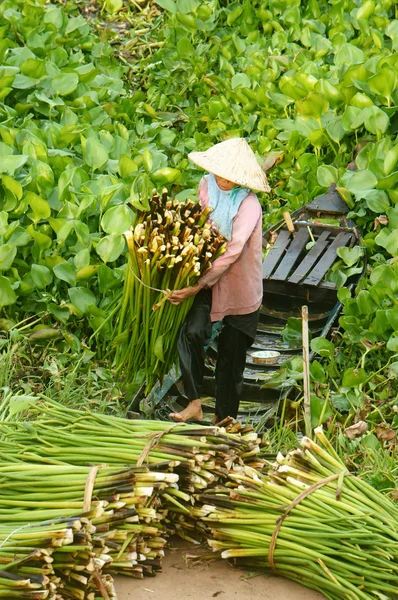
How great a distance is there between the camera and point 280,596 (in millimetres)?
2998

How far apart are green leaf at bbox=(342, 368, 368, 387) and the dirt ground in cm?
147

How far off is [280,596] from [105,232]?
102 inches

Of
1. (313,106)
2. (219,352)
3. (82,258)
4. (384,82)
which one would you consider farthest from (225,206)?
(313,106)

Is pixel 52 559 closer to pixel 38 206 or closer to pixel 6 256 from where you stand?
pixel 6 256

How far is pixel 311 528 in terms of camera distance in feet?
9.57

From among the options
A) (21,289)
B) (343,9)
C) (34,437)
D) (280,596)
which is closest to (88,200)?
(21,289)

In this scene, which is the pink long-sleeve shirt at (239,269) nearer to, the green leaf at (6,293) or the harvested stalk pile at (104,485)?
the harvested stalk pile at (104,485)

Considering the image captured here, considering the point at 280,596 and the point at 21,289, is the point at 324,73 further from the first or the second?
the point at 280,596

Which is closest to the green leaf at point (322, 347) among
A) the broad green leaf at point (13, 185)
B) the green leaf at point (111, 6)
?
the broad green leaf at point (13, 185)

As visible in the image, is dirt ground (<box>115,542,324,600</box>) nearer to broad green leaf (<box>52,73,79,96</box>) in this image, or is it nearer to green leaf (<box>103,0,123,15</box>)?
broad green leaf (<box>52,73,79,96</box>)

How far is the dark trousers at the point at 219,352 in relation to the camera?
4031 mm

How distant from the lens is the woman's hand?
3.95m

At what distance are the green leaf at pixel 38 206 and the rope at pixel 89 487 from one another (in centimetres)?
246

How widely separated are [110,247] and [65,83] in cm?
199
